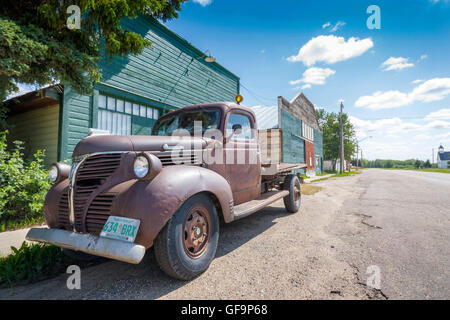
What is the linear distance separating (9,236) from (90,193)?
8.77 ft

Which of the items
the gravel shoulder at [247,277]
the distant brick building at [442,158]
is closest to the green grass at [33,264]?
the gravel shoulder at [247,277]

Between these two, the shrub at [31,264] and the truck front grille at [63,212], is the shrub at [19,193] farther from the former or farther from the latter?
the truck front grille at [63,212]

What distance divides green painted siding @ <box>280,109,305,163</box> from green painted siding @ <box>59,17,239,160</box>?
765 centimetres

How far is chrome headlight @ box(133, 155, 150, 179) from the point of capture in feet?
7.31

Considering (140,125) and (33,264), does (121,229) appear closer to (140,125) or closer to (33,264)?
(33,264)

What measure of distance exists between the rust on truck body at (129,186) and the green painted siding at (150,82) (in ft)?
13.8

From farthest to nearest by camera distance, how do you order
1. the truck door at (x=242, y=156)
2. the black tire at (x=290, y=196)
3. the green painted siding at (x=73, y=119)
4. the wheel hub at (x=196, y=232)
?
the green painted siding at (x=73, y=119)
the black tire at (x=290, y=196)
the truck door at (x=242, y=156)
the wheel hub at (x=196, y=232)

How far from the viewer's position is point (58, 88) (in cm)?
573

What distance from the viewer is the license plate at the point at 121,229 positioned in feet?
6.58

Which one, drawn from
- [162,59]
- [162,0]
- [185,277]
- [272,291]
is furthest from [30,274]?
[162,59]

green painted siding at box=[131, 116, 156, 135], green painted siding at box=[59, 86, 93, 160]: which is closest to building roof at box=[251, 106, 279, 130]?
green painted siding at box=[131, 116, 156, 135]

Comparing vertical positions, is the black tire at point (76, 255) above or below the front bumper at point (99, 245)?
below

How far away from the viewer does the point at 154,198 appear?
6.98 feet

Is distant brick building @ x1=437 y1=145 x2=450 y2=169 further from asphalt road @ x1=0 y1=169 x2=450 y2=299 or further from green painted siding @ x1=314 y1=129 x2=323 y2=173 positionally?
asphalt road @ x1=0 y1=169 x2=450 y2=299
